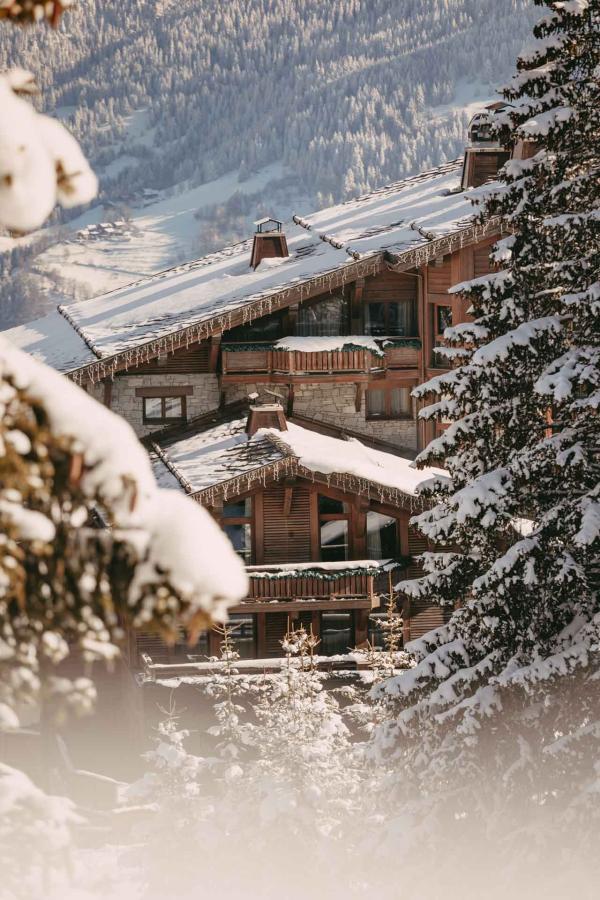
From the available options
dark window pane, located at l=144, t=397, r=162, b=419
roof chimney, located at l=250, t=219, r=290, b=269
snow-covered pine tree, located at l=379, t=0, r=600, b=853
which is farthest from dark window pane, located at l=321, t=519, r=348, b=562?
snow-covered pine tree, located at l=379, t=0, r=600, b=853

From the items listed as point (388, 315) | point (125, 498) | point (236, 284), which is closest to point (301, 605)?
point (388, 315)

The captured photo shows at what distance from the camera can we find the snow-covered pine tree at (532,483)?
46.1ft

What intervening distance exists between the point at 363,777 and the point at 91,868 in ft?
17.2

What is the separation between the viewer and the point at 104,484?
5043mm

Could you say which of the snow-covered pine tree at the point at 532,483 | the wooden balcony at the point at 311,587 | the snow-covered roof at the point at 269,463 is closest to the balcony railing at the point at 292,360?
the snow-covered roof at the point at 269,463

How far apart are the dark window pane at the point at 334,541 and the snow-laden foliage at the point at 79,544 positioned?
75.5ft

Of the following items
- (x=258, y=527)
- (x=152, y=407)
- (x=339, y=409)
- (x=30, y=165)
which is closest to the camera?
(x=30, y=165)

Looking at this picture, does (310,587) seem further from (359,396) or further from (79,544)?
(79,544)

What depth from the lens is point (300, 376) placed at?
3170 cm

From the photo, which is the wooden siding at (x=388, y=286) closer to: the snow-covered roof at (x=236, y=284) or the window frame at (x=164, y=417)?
the snow-covered roof at (x=236, y=284)

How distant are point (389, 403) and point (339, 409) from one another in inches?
52.6

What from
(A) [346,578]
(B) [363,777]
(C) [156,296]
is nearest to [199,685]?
(A) [346,578]

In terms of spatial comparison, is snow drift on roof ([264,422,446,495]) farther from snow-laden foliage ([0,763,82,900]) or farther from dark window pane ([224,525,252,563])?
snow-laden foliage ([0,763,82,900])

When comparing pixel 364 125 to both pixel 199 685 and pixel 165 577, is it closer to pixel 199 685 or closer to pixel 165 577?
pixel 199 685
